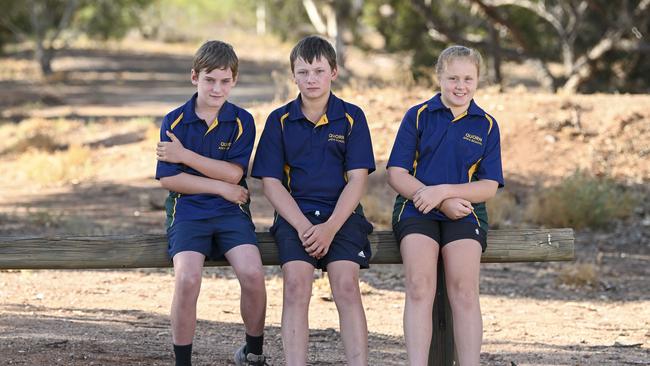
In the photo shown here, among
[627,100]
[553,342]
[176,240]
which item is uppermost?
[627,100]

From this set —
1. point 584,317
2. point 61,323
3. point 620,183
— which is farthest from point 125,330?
point 620,183

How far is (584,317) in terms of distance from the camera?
7789 millimetres

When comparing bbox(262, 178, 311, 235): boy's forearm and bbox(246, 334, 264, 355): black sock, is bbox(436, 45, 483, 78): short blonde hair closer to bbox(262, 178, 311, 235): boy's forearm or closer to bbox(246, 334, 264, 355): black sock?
bbox(262, 178, 311, 235): boy's forearm

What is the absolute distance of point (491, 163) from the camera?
5.04 m

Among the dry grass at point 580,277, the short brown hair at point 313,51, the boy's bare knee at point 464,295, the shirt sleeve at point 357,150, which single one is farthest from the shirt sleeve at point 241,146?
the dry grass at point 580,277

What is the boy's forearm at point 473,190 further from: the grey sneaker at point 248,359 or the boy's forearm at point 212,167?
the grey sneaker at point 248,359

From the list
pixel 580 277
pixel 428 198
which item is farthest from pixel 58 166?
pixel 428 198

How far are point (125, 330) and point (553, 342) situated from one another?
250cm

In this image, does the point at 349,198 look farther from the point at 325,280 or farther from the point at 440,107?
the point at 325,280

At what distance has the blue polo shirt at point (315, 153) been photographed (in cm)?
502

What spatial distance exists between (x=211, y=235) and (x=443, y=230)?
1011 millimetres

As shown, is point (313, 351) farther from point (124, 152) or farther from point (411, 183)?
point (124, 152)

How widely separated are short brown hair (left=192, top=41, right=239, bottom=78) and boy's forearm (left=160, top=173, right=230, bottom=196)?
0.49 meters

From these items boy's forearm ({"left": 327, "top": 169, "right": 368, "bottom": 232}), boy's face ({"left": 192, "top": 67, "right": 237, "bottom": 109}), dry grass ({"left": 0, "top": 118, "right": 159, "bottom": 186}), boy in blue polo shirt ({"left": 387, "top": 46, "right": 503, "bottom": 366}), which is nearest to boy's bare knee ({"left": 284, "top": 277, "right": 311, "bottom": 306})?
boy's forearm ({"left": 327, "top": 169, "right": 368, "bottom": 232})
